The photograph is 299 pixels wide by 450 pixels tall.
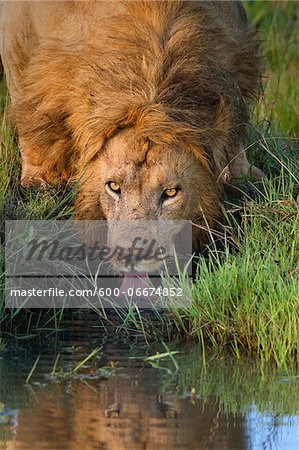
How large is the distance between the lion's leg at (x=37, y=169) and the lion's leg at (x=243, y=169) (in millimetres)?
1091

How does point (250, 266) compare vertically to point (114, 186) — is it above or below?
below

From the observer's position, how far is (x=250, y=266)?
6793 millimetres

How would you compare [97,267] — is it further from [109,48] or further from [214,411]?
[214,411]

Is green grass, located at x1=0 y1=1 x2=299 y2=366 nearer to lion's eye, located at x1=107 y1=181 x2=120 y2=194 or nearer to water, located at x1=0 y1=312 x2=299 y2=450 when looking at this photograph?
water, located at x1=0 y1=312 x2=299 y2=450

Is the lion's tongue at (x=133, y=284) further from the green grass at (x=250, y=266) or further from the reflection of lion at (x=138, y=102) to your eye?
the reflection of lion at (x=138, y=102)

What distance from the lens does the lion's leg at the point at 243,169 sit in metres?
8.12

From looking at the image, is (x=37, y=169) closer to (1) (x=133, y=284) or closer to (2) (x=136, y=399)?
(1) (x=133, y=284)

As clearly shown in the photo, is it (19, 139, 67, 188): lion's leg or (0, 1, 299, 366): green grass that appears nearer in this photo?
(0, 1, 299, 366): green grass

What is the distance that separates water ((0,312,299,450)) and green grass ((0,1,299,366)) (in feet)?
0.61

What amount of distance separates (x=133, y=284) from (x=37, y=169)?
104 cm

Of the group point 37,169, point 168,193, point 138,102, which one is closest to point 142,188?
point 168,193

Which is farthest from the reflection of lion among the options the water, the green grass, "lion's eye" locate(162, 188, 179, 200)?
the water

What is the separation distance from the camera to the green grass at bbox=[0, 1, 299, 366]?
6.38 meters

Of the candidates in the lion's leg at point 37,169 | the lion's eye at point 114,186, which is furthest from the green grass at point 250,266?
the lion's eye at point 114,186
